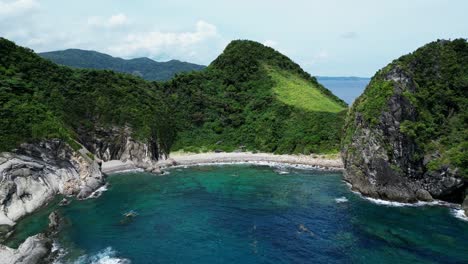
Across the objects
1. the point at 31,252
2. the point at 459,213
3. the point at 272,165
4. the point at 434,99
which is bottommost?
the point at 459,213

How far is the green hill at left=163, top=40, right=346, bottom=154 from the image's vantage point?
113 m

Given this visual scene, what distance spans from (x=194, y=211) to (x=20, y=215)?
28.9 meters

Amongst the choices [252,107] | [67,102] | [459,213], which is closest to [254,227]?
[459,213]

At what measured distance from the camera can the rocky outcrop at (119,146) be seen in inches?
3804

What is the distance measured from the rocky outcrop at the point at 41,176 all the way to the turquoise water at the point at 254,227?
18.5 ft

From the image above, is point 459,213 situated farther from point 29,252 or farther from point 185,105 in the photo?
point 185,105

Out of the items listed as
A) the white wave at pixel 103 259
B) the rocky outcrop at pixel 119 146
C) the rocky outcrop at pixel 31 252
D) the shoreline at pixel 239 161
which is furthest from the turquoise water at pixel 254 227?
the rocky outcrop at pixel 119 146

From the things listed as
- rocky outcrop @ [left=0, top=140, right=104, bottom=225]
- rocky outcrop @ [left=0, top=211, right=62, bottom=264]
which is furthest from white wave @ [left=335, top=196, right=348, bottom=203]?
rocky outcrop @ [left=0, top=211, right=62, bottom=264]

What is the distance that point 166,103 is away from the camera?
12656 centimetres

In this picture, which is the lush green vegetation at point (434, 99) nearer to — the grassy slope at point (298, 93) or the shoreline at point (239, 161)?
the shoreline at point (239, 161)

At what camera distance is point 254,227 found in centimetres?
5825

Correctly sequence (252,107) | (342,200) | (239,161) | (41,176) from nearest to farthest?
(41,176), (342,200), (239,161), (252,107)

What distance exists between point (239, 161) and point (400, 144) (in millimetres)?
45811

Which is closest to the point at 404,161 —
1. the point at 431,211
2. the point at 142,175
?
the point at 431,211
